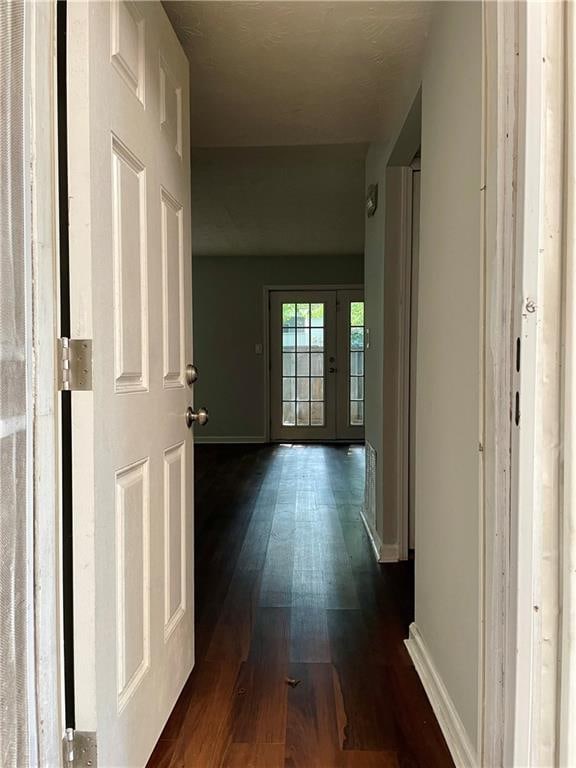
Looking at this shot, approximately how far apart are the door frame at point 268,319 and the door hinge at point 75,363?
208 inches

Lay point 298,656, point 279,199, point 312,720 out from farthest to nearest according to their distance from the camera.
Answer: point 279,199
point 298,656
point 312,720

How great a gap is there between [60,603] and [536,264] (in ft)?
3.22

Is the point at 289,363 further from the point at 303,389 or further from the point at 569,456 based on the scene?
the point at 569,456

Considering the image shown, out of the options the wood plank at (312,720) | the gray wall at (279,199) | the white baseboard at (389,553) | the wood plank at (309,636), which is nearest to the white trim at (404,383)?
the white baseboard at (389,553)

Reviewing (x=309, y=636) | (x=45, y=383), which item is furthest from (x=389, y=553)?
(x=45, y=383)

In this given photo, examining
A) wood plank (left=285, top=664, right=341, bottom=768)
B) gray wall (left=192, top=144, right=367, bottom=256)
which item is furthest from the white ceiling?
wood plank (left=285, top=664, right=341, bottom=768)

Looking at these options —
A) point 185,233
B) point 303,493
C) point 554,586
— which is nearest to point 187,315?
point 185,233

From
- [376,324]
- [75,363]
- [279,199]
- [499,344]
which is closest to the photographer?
[499,344]

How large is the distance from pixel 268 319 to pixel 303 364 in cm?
73

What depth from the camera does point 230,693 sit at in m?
1.49

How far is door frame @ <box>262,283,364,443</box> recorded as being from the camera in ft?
20.1

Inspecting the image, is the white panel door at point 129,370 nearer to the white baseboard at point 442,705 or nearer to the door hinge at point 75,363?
the door hinge at point 75,363

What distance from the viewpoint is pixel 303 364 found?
623cm

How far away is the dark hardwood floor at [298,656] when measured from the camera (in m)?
1.27
